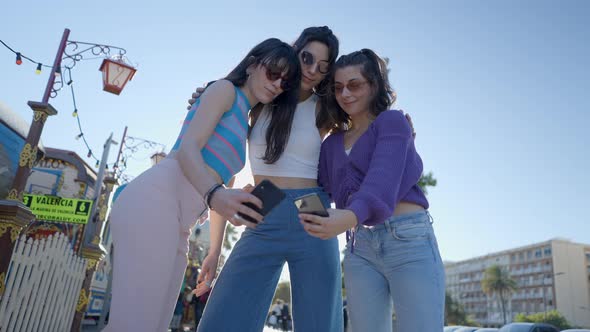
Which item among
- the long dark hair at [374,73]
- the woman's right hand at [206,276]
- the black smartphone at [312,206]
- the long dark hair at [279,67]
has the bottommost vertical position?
the woman's right hand at [206,276]

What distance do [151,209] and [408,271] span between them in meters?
1.21

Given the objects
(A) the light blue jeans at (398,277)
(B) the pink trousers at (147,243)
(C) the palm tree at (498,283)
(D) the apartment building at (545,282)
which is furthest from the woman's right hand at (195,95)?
(C) the palm tree at (498,283)

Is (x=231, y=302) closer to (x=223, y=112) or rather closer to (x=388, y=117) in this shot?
(x=223, y=112)

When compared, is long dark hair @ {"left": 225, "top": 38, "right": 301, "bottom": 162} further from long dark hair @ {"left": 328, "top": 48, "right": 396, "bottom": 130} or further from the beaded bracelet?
the beaded bracelet

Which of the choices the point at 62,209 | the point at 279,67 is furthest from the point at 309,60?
the point at 62,209

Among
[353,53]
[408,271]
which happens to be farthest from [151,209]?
[353,53]

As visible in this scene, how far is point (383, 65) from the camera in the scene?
2639 millimetres

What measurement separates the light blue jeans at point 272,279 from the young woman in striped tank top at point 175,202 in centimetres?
43

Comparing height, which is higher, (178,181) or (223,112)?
(223,112)

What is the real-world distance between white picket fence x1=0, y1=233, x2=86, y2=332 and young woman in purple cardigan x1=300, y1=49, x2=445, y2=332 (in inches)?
207

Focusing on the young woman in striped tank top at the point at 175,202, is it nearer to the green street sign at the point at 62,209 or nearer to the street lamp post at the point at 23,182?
the street lamp post at the point at 23,182

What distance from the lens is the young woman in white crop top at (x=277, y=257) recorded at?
88.8 inches

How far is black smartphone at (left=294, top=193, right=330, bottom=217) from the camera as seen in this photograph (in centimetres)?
161

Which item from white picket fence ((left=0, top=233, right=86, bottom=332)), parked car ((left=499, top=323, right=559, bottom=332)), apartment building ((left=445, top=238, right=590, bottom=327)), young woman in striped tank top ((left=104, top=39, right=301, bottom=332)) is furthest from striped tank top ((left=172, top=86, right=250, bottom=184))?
apartment building ((left=445, top=238, right=590, bottom=327))
